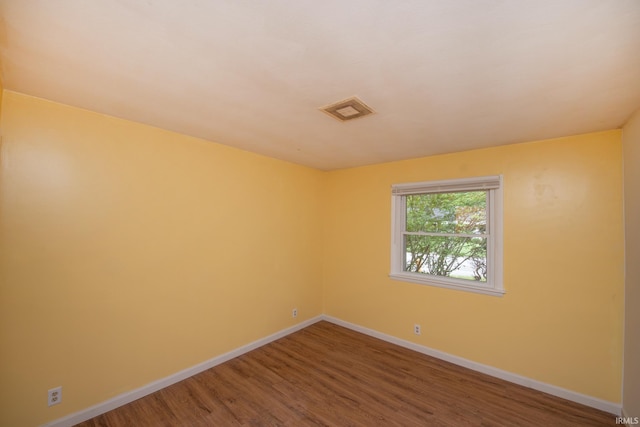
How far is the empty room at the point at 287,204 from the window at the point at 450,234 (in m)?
0.02

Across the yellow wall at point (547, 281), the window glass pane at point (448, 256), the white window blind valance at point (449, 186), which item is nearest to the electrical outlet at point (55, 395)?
the yellow wall at point (547, 281)

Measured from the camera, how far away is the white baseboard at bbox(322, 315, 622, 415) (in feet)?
7.37

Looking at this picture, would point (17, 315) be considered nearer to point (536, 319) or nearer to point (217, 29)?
point (217, 29)

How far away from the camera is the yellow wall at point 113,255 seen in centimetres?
180

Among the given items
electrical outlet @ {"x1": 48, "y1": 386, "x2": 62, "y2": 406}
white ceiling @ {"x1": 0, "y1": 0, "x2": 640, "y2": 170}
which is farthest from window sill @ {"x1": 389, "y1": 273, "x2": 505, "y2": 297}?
electrical outlet @ {"x1": 48, "y1": 386, "x2": 62, "y2": 406}

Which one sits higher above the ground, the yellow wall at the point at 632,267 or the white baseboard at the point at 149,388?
the yellow wall at the point at 632,267

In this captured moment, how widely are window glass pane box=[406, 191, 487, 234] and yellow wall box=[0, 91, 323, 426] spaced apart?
80.4 inches

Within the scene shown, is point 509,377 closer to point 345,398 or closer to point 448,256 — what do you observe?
point 448,256

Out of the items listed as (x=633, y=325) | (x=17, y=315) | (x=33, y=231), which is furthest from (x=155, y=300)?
(x=633, y=325)

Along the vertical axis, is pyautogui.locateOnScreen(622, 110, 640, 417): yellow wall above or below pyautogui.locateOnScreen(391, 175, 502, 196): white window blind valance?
below

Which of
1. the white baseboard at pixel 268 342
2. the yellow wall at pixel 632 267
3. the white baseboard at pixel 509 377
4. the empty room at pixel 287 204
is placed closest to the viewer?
the empty room at pixel 287 204

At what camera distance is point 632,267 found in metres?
2.03

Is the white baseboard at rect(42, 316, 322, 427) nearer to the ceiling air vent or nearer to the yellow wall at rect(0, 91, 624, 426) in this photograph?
the yellow wall at rect(0, 91, 624, 426)

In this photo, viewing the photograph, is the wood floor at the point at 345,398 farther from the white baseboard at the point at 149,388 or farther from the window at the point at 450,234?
the window at the point at 450,234
